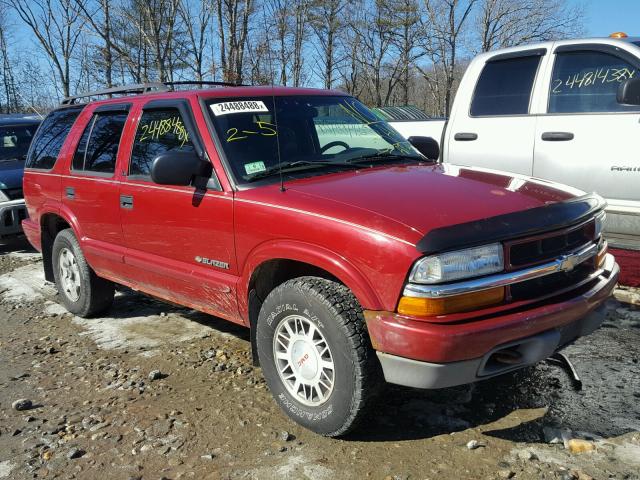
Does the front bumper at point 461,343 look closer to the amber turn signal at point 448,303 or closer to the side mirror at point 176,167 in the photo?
the amber turn signal at point 448,303

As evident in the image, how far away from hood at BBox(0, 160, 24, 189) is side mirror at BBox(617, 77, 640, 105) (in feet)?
24.8

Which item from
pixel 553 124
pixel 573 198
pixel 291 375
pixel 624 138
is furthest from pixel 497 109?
pixel 291 375

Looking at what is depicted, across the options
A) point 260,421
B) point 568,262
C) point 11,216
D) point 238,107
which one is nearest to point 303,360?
point 260,421

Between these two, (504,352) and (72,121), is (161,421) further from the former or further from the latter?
(72,121)

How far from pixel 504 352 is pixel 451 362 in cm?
30

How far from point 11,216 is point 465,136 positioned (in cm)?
618

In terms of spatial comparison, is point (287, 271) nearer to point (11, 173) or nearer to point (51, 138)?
point (51, 138)

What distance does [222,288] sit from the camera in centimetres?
349

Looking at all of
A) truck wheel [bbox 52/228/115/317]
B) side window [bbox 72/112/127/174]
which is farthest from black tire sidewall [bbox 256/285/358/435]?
truck wheel [bbox 52/228/115/317]

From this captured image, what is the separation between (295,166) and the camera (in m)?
3.48

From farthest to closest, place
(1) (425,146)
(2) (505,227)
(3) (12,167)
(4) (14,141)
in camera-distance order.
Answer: (4) (14,141), (3) (12,167), (1) (425,146), (2) (505,227)

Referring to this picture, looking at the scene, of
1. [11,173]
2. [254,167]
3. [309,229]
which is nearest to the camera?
[309,229]

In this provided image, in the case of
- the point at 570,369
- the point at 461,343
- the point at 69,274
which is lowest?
the point at 570,369

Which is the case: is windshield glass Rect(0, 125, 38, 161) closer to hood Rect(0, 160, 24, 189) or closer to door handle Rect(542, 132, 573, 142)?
hood Rect(0, 160, 24, 189)
